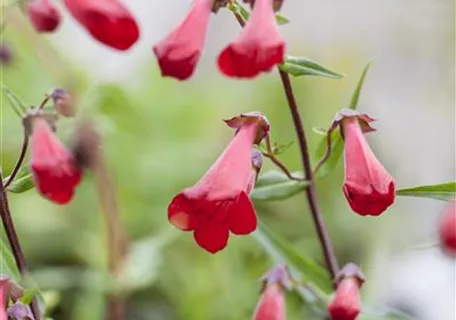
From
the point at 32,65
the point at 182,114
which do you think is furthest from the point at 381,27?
the point at 32,65

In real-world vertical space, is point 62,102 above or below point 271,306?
above

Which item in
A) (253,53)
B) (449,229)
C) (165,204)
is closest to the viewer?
(253,53)

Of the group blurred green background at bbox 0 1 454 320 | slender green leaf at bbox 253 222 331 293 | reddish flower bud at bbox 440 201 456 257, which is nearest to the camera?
reddish flower bud at bbox 440 201 456 257

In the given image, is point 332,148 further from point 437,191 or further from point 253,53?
point 253,53

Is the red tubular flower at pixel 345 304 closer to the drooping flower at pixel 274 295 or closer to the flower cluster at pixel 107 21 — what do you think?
the drooping flower at pixel 274 295

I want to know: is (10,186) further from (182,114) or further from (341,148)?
(182,114)

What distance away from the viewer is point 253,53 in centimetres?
50

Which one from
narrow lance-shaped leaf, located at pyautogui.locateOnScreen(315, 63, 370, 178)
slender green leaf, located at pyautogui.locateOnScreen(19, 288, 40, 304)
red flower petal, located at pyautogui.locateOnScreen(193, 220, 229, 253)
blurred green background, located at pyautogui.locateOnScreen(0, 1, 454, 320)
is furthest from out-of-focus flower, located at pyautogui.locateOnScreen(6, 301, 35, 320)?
blurred green background, located at pyautogui.locateOnScreen(0, 1, 454, 320)

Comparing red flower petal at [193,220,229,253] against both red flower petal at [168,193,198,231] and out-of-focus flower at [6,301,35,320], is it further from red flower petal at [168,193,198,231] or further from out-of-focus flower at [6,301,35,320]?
out-of-focus flower at [6,301,35,320]

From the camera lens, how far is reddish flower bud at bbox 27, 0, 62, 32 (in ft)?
2.04

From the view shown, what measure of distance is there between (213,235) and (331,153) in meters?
0.18

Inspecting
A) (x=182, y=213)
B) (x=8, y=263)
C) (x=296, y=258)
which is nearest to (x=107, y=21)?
(x=182, y=213)

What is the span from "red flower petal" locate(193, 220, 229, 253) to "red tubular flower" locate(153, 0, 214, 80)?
0.08 m

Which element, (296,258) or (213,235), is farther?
(296,258)
